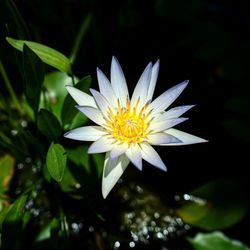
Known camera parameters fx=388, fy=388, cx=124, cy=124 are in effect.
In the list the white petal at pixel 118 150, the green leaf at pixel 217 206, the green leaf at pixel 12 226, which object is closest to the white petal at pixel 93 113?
the white petal at pixel 118 150

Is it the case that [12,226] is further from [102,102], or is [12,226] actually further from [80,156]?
[102,102]

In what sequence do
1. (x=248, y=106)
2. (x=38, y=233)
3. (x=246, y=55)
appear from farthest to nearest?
(x=246, y=55) → (x=248, y=106) → (x=38, y=233)

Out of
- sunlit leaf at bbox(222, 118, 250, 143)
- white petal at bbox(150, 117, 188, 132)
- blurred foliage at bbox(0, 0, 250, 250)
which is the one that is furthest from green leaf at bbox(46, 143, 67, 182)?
sunlit leaf at bbox(222, 118, 250, 143)

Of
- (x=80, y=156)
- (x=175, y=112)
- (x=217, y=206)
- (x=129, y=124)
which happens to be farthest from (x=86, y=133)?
(x=217, y=206)

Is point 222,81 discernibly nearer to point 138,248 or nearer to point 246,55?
point 246,55

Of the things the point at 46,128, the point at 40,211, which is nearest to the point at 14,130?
the point at 40,211

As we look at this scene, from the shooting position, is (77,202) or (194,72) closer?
(77,202)

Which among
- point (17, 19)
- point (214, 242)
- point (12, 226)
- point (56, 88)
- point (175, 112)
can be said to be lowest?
point (214, 242)
